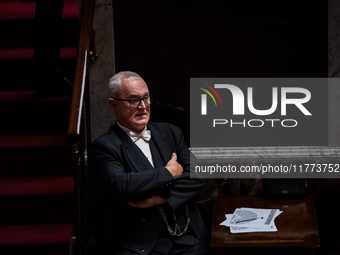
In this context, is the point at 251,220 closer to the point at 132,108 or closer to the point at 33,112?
the point at 132,108

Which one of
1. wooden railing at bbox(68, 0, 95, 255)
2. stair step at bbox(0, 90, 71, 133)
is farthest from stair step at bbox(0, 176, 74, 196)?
stair step at bbox(0, 90, 71, 133)

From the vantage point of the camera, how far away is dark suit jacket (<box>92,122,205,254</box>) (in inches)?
107

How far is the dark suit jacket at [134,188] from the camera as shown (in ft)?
8.91

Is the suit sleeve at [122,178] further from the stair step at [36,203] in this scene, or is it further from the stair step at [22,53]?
the stair step at [22,53]

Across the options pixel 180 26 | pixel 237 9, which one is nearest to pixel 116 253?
pixel 180 26

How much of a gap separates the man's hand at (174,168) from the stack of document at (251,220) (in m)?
0.44

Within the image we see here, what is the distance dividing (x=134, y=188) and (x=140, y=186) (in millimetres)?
39

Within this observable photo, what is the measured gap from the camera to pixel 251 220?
2.88 meters

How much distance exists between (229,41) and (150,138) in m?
1.06

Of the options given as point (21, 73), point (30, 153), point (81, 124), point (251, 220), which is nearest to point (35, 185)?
point (30, 153)

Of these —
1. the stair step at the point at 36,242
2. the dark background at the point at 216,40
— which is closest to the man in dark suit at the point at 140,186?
the stair step at the point at 36,242

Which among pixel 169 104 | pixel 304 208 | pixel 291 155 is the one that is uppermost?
pixel 169 104

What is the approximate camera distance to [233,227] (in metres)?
2.80

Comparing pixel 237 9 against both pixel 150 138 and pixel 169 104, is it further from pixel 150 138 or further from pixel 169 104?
pixel 150 138
